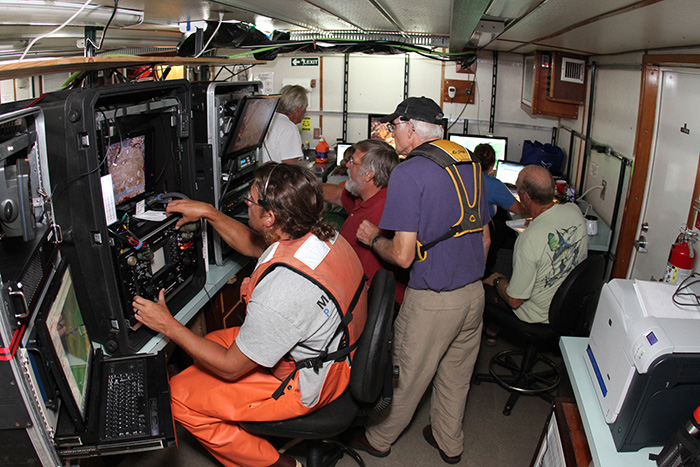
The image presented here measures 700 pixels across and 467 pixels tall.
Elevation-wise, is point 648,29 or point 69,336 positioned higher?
point 648,29

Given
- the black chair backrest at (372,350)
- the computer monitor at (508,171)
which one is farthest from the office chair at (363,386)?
the computer monitor at (508,171)

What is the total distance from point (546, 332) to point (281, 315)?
5.18ft

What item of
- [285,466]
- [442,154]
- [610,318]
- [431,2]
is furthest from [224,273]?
[610,318]

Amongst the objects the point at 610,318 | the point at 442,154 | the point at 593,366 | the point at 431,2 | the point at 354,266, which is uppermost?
the point at 431,2

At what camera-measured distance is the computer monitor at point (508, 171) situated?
4223 millimetres

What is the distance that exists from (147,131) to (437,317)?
1.33 meters

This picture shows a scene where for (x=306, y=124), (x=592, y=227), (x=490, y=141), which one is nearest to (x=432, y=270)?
(x=592, y=227)

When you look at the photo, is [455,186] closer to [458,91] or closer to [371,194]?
[371,194]

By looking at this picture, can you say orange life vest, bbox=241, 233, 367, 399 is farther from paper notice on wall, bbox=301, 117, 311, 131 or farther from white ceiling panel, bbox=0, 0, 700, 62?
paper notice on wall, bbox=301, 117, 311, 131

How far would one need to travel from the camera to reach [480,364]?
10.0ft

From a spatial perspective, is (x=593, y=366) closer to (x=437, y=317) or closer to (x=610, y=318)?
(x=610, y=318)

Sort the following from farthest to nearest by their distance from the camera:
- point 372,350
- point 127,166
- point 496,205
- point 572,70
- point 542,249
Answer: point 572,70, point 496,205, point 542,249, point 127,166, point 372,350

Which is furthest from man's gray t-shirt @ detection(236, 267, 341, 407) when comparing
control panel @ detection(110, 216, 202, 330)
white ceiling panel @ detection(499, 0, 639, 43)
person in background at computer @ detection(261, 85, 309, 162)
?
person in background at computer @ detection(261, 85, 309, 162)

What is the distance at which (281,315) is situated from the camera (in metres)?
1.46
